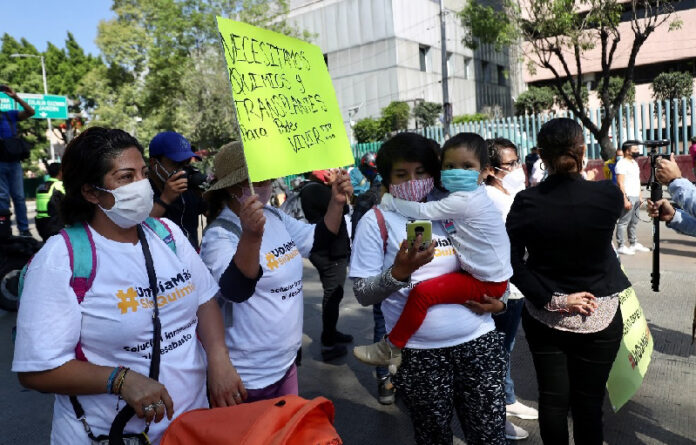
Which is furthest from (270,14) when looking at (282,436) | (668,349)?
(282,436)

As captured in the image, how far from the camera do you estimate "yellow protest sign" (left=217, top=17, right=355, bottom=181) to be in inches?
79.0

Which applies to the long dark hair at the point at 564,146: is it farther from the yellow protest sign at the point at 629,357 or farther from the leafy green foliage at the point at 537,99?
the leafy green foliage at the point at 537,99

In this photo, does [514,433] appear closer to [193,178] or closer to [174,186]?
[174,186]

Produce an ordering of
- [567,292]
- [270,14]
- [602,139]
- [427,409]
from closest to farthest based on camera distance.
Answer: [427,409]
[567,292]
[602,139]
[270,14]

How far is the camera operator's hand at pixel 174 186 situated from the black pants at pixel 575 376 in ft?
7.26

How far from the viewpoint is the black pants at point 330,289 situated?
4969 millimetres

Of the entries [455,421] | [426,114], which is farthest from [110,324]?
[426,114]

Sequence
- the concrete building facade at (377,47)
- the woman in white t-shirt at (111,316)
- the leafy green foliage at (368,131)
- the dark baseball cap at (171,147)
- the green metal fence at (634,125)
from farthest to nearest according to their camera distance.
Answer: the concrete building facade at (377,47) < the leafy green foliage at (368,131) < the green metal fence at (634,125) < the dark baseball cap at (171,147) < the woman in white t-shirt at (111,316)

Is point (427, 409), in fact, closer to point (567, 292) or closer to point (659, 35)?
point (567, 292)

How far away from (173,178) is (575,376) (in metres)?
2.51

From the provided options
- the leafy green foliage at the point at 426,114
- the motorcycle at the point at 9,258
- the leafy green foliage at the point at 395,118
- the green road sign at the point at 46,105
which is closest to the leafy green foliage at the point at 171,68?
the green road sign at the point at 46,105

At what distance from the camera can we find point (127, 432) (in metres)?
1.66

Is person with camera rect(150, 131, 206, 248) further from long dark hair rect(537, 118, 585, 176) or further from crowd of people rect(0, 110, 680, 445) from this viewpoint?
long dark hair rect(537, 118, 585, 176)

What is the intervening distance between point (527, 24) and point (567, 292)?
1472 cm
